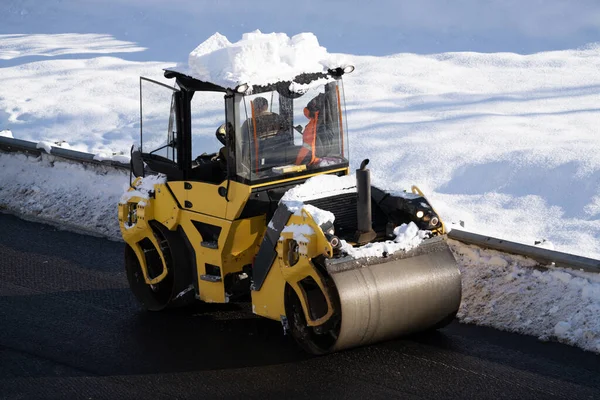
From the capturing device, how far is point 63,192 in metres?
11.4

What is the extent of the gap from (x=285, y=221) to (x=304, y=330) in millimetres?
837

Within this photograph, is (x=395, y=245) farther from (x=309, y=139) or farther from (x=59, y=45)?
(x=59, y=45)

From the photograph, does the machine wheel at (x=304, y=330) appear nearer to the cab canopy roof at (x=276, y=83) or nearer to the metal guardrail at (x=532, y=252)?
the cab canopy roof at (x=276, y=83)

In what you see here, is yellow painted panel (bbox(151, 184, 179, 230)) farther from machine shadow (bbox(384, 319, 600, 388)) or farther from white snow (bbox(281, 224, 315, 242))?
machine shadow (bbox(384, 319, 600, 388))

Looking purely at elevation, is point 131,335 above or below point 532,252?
below

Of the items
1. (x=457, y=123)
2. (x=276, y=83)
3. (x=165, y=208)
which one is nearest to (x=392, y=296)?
(x=276, y=83)

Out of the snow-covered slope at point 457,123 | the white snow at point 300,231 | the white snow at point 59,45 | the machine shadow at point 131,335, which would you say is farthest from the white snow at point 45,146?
the white snow at point 59,45

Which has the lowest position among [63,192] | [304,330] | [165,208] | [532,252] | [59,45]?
[304,330]

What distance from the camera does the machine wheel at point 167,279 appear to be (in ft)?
25.6

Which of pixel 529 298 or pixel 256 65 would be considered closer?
pixel 256 65

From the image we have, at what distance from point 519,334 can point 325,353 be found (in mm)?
1599

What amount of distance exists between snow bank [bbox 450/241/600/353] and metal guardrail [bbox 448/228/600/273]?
0.06 meters

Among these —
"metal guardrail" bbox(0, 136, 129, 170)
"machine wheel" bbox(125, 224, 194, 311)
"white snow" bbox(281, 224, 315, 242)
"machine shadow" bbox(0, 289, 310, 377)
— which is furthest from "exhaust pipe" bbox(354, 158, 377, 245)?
"metal guardrail" bbox(0, 136, 129, 170)

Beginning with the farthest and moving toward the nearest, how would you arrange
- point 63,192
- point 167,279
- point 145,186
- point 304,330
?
1. point 63,192
2. point 167,279
3. point 145,186
4. point 304,330
